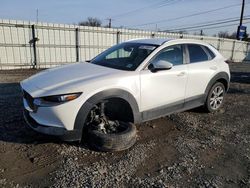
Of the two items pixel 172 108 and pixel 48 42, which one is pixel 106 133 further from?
pixel 48 42

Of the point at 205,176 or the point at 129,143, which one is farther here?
the point at 129,143

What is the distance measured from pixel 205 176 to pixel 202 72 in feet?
8.29

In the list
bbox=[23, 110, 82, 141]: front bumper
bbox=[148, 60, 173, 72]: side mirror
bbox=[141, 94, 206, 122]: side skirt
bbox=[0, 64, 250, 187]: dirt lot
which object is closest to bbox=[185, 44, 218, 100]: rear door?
bbox=[141, 94, 206, 122]: side skirt

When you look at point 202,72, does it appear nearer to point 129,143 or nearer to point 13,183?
point 129,143

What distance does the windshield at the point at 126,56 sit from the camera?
4.18 meters

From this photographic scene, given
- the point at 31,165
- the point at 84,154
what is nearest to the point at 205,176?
the point at 84,154

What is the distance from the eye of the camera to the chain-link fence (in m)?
12.2

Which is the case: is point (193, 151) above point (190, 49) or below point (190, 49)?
below

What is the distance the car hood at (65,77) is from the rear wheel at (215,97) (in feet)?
8.62

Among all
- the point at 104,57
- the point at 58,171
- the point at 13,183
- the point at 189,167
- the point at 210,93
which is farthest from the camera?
the point at 210,93

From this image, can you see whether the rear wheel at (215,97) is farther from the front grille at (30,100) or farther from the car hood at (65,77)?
the front grille at (30,100)

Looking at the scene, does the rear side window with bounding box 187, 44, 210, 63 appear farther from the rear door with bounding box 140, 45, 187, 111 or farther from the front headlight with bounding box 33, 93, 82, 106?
the front headlight with bounding box 33, 93, 82, 106

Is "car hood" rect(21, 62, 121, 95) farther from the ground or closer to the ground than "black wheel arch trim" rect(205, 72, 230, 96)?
farther from the ground

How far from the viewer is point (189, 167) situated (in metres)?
3.34
